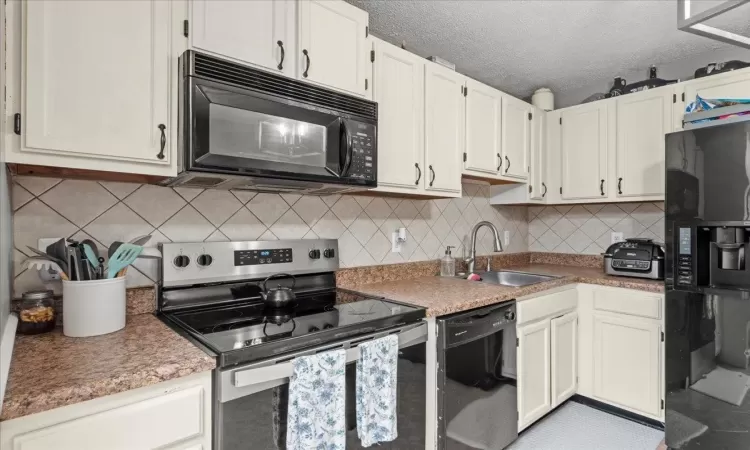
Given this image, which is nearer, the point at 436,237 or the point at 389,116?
the point at 389,116

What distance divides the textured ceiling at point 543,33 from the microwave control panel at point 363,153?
0.73 metres

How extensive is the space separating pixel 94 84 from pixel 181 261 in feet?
2.21

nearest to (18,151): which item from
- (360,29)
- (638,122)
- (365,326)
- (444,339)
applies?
(365,326)

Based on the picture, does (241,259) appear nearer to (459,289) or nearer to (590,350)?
(459,289)

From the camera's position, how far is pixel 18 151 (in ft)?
3.28

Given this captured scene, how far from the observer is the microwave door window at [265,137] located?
4.13ft

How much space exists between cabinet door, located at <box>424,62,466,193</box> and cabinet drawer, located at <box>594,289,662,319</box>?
115cm

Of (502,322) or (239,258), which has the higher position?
(239,258)

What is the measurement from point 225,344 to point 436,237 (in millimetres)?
1718

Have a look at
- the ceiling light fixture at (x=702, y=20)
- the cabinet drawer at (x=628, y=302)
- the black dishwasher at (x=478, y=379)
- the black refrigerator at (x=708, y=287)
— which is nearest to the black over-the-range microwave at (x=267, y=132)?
the black dishwasher at (x=478, y=379)

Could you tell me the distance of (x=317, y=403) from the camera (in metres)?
1.14

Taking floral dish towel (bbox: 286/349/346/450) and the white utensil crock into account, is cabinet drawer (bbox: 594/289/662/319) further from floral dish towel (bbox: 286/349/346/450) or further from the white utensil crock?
the white utensil crock

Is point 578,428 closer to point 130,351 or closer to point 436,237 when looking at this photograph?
point 436,237

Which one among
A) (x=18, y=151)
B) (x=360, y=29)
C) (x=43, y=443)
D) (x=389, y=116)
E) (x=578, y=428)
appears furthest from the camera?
(x=578, y=428)
